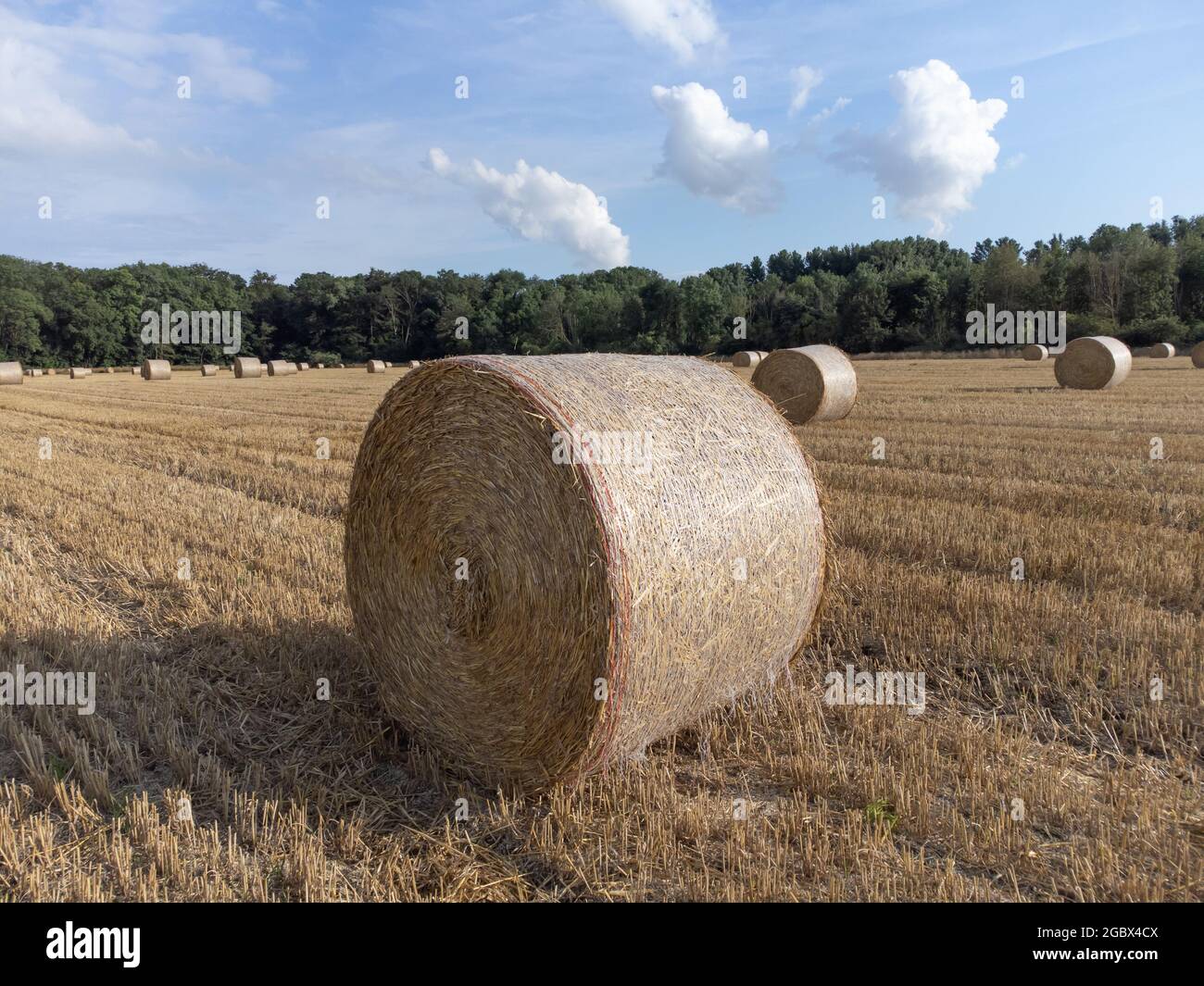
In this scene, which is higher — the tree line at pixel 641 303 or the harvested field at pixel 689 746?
the tree line at pixel 641 303

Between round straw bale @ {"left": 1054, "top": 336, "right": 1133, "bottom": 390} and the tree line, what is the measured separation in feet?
86.1

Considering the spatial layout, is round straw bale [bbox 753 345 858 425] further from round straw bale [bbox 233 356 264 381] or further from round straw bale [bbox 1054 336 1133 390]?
round straw bale [bbox 233 356 264 381]

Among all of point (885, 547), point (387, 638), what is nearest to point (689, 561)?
point (387, 638)

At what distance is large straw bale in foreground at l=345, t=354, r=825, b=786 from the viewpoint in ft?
11.7

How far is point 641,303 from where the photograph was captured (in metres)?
66.0

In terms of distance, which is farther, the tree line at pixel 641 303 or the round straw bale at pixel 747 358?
the tree line at pixel 641 303

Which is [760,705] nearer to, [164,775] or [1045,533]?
[164,775]

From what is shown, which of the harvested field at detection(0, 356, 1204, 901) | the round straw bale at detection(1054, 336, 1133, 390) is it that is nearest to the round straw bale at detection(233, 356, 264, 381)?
the round straw bale at detection(1054, 336, 1133, 390)

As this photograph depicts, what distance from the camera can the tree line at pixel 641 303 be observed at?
52.6m

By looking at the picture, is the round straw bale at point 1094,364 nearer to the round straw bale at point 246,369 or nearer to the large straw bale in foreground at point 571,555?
the large straw bale in foreground at point 571,555

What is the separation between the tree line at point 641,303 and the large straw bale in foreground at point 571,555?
1743 inches

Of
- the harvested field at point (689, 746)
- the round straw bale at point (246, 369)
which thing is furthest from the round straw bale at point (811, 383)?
the round straw bale at point (246, 369)

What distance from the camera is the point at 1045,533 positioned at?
22.9 ft

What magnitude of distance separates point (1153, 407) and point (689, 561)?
1580cm
